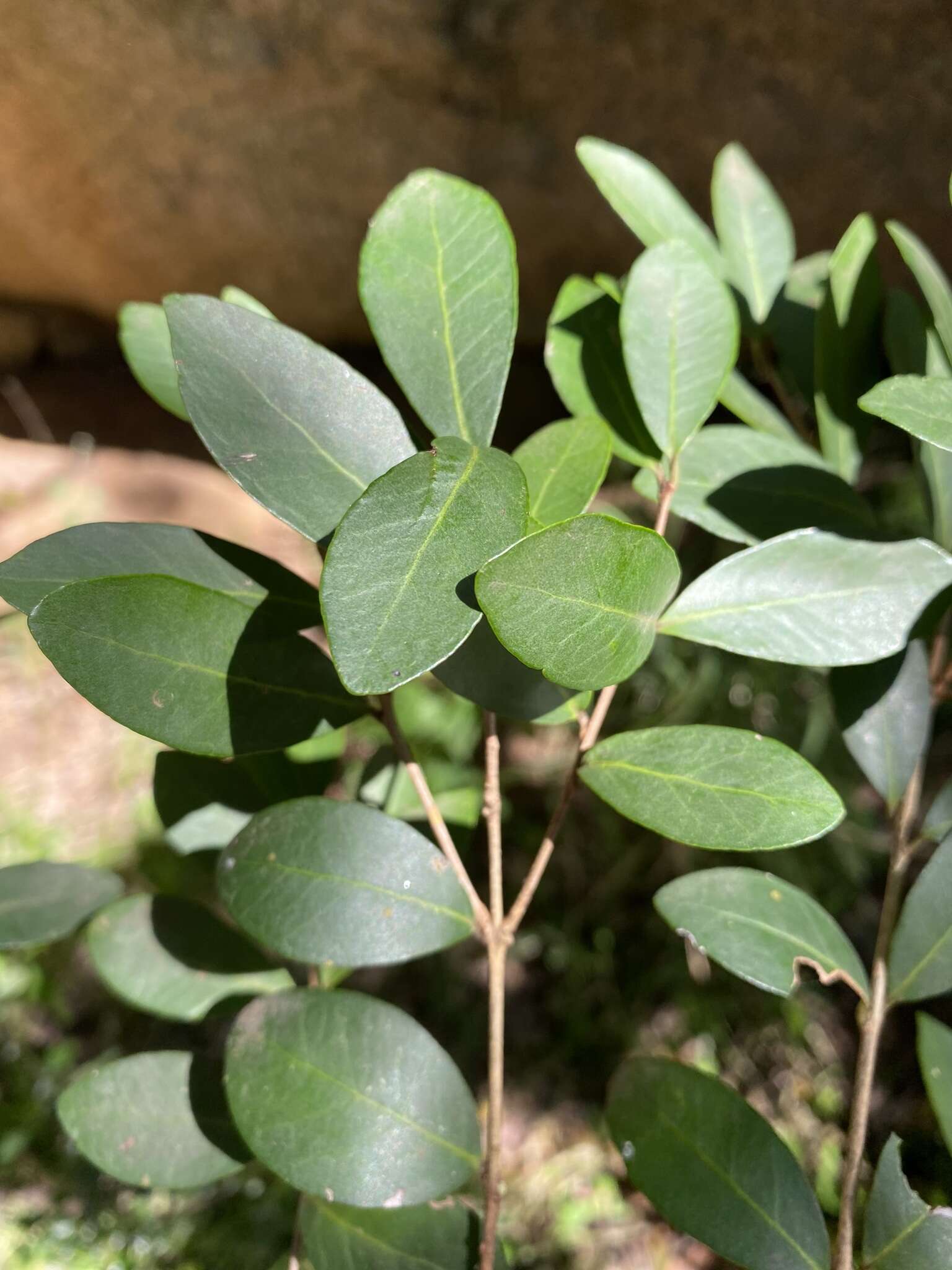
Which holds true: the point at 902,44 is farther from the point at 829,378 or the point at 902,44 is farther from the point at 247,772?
the point at 247,772

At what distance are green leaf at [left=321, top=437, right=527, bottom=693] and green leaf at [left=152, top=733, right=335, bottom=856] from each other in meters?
0.32

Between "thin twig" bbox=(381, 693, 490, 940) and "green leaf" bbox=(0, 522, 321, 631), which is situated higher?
"green leaf" bbox=(0, 522, 321, 631)

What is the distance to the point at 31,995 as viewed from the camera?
1.33 metres

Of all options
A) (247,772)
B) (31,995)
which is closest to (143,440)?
(31,995)

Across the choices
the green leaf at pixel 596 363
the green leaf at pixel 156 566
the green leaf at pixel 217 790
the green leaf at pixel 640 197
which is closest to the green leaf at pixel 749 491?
the green leaf at pixel 596 363

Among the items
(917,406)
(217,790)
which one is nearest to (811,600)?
(917,406)

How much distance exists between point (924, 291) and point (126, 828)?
1.49 meters

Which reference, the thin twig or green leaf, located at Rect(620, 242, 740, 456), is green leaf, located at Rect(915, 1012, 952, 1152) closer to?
the thin twig

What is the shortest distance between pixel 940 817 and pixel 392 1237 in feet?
1.53

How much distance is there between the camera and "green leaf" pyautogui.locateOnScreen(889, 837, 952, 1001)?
556 millimetres

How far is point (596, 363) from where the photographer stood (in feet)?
2.04

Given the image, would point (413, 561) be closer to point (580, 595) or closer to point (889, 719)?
point (580, 595)

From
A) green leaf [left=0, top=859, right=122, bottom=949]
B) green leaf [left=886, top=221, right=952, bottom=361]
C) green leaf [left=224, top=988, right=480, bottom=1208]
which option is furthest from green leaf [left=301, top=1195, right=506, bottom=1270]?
green leaf [left=886, top=221, right=952, bottom=361]

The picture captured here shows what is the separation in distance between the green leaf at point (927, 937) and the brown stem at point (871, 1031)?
0.02 metres
